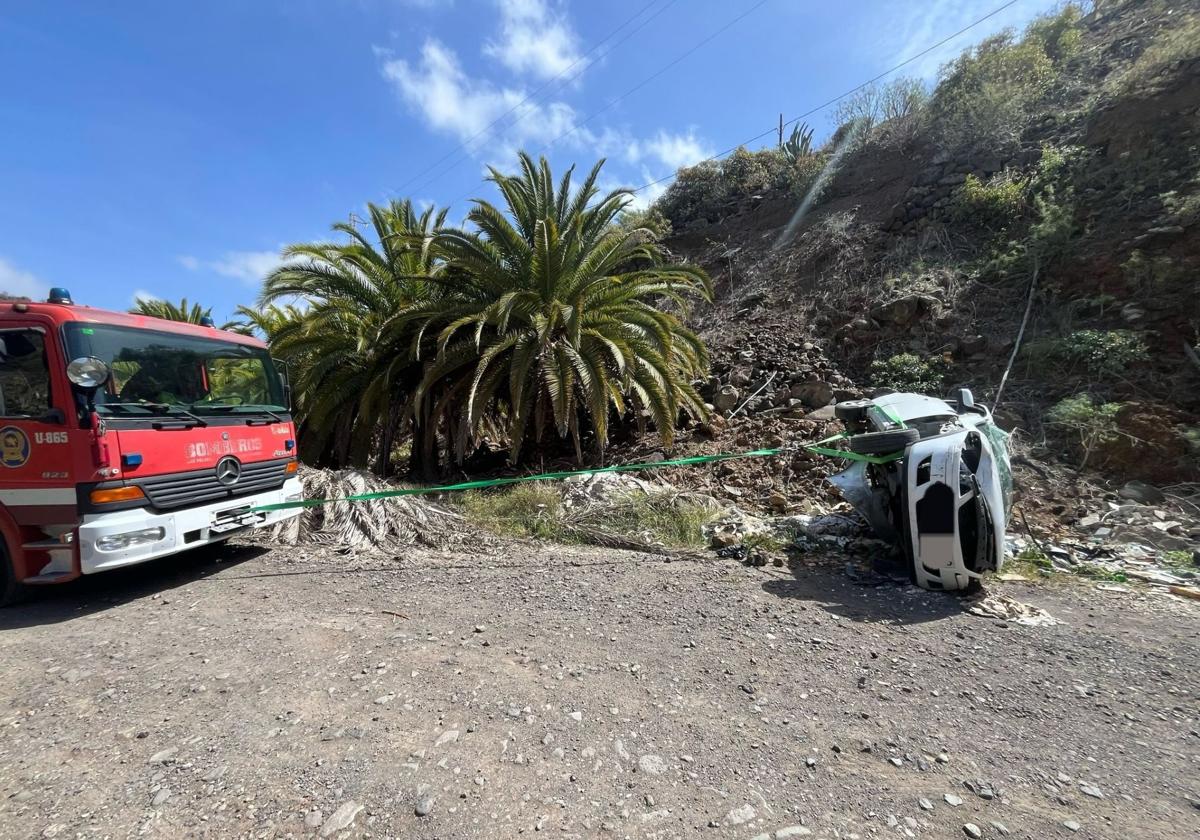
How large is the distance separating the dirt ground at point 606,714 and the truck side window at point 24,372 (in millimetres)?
1645

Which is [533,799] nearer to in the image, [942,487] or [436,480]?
[942,487]

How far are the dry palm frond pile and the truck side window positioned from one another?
238 centimetres

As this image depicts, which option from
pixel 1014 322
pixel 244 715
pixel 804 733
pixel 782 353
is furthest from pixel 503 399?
pixel 1014 322

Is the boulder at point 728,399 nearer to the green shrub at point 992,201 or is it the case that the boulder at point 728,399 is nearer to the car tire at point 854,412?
the car tire at point 854,412

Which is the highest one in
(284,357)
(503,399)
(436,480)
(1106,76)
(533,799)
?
(1106,76)

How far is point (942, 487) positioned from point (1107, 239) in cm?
778

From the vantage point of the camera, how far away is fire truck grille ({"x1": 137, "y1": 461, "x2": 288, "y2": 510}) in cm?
451

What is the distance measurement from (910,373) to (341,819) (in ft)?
29.5

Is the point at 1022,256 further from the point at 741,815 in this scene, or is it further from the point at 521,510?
the point at 741,815

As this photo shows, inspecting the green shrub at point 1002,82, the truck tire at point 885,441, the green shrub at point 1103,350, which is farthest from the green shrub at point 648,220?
the truck tire at point 885,441

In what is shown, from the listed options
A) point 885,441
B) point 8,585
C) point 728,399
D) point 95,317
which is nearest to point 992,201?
point 728,399

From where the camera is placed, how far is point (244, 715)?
2.75m

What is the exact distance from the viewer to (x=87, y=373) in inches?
159

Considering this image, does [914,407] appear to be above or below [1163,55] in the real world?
below
